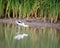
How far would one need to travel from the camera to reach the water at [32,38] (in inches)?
269

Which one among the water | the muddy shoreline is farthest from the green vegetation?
the water

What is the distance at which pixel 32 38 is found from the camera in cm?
753

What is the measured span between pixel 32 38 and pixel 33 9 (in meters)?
2.51

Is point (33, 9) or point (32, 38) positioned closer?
point (32, 38)

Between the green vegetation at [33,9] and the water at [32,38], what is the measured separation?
0.65 m

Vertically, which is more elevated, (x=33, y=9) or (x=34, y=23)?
(x=33, y=9)

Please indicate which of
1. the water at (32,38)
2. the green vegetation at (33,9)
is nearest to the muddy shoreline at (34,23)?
the green vegetation at (33,9)

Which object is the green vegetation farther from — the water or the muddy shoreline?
the water

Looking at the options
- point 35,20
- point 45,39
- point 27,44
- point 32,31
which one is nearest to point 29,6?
point 35,20

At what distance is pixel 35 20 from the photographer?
33.1ft

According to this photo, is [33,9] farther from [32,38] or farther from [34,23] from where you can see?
[32,38]

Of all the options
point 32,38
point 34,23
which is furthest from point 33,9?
point 32,38

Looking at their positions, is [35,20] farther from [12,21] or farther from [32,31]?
[32,31]

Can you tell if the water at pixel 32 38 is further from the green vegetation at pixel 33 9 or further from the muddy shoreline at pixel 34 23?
the green vegetation at pixel 33 9
